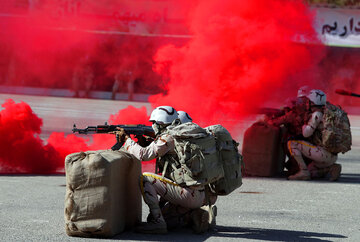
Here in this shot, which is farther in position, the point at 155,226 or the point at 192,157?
the point at 155,226

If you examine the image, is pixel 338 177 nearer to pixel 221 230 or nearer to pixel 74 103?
pixel 221 230

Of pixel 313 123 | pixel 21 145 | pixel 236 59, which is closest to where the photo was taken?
pixel 21 145

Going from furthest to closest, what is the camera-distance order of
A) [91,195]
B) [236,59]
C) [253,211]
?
[236,59]
[253,211]
[91,195]

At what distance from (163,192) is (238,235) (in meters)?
0.87

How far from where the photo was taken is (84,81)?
31453 mm

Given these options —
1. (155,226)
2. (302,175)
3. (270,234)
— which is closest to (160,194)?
(155,226)

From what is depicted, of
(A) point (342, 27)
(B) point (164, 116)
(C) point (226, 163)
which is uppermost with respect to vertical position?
(A) point (342, 27)

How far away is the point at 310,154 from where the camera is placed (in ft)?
36.1

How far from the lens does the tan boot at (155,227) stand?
263 inches

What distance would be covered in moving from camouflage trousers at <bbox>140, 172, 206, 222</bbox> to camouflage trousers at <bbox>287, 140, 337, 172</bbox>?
183 inches

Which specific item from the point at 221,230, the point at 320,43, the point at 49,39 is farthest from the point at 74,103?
the point at 221,230

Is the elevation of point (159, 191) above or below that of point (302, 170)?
above

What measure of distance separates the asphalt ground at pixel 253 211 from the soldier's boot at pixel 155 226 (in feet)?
0.21

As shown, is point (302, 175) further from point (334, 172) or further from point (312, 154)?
point (334, 172)
